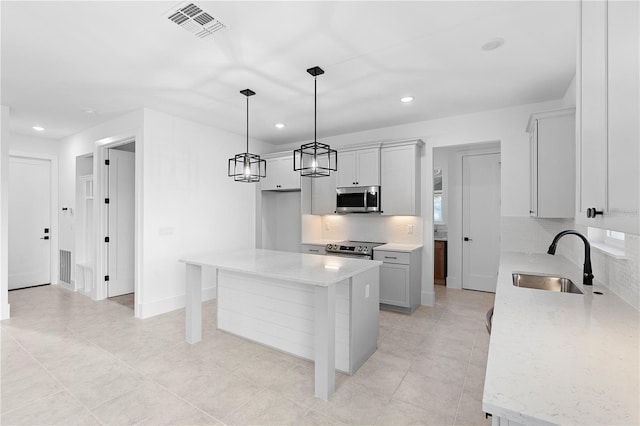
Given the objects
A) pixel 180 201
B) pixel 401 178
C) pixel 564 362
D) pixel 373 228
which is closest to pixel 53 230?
pixel 180 201

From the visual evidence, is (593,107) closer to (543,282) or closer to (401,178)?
(543,282)

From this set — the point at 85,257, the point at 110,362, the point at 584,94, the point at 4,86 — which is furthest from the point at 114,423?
the point at 85,257

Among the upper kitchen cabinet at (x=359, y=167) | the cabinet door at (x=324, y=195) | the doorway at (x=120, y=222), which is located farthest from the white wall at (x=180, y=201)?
the upper kitchen cabinet at (x=359, y=167)

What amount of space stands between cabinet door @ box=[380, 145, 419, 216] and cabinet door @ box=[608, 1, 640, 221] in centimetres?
345

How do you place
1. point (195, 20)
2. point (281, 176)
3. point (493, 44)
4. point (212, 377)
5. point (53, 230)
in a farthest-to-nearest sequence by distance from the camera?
point (53, 230) → point (281, 176) → point (212, 377) → point (493, 44) → point (195, 20)

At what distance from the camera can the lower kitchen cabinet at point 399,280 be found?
4.15m

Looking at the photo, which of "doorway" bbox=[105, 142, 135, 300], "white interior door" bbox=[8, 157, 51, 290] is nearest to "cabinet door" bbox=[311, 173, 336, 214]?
"doorway" bbox=[105, 142, 135, 300]

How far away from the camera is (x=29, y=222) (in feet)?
18.3

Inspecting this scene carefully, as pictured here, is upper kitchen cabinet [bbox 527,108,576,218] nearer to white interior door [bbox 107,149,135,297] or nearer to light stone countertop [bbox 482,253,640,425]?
light stone countertop [bbox 482,253,640,425]

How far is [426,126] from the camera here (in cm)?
457

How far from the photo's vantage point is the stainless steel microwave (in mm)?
4672

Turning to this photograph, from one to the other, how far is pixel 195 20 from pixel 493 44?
7.35ft

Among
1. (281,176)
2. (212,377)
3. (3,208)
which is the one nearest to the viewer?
(212,377)

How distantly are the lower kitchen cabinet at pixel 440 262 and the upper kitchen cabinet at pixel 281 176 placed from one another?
2767mm
